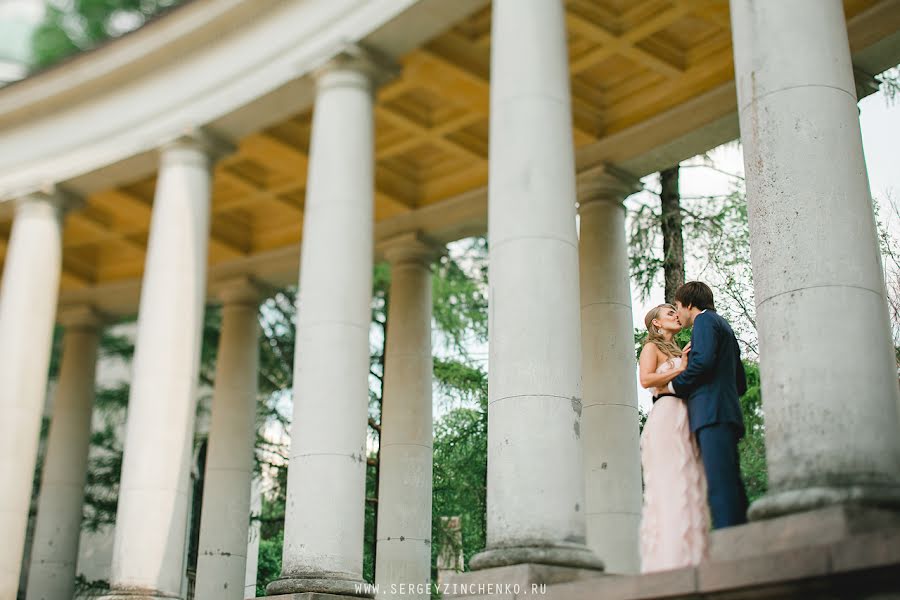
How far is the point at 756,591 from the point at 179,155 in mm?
51534

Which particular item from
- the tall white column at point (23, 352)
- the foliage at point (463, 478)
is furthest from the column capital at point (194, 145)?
the foliage at point (463, 478)

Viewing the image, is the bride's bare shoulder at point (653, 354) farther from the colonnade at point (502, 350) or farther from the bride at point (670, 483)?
the colonnade at point (502, 350)

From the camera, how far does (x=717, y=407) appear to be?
1391 inches

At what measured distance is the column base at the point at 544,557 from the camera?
37375 millimetres

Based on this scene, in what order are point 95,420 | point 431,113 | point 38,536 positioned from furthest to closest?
point 95,420, point 38,536, point 431,113

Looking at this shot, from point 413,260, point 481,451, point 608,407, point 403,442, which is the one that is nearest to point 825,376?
point 608,407

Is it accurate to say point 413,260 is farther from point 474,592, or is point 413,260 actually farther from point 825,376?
point 825,376

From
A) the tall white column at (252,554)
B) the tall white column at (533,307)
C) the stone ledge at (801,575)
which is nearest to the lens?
the stone ledge at (801,575)

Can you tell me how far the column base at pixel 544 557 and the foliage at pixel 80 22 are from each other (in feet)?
393

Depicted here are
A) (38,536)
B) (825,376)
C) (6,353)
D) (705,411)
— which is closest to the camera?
(825,376)

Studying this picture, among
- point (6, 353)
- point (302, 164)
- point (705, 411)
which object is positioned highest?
point (302, 164)

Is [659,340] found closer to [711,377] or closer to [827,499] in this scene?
[711,377]

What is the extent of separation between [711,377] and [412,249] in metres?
48.7

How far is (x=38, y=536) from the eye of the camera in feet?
297
